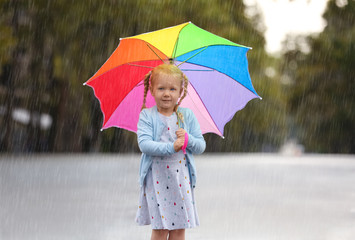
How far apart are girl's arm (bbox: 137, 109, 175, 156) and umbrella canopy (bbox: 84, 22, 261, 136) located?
615 mm

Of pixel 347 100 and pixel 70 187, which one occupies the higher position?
pixel 347 100

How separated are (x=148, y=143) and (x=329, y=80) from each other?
3707 cm

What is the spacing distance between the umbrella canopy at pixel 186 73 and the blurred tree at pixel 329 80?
32195 millimetres

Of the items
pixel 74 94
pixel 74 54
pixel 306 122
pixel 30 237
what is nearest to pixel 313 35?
pixel 306 122

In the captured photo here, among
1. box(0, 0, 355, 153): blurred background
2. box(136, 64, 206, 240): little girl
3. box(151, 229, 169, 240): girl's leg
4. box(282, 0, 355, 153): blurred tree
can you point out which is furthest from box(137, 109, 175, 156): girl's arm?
box(282, 0, 355, 153): blurred tree

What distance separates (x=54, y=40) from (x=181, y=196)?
795 inches

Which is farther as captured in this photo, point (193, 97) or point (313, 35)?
point (313, 35)

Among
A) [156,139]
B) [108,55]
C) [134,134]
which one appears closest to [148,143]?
[156,139]

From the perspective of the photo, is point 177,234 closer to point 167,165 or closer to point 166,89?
point 167,165

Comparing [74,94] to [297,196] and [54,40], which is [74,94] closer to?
[54,40]

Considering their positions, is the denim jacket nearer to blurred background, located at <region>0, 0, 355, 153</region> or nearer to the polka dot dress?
the polka dot dress

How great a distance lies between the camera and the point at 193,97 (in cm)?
465

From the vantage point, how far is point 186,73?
4.59m

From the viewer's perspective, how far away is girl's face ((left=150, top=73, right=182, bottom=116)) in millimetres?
3916
